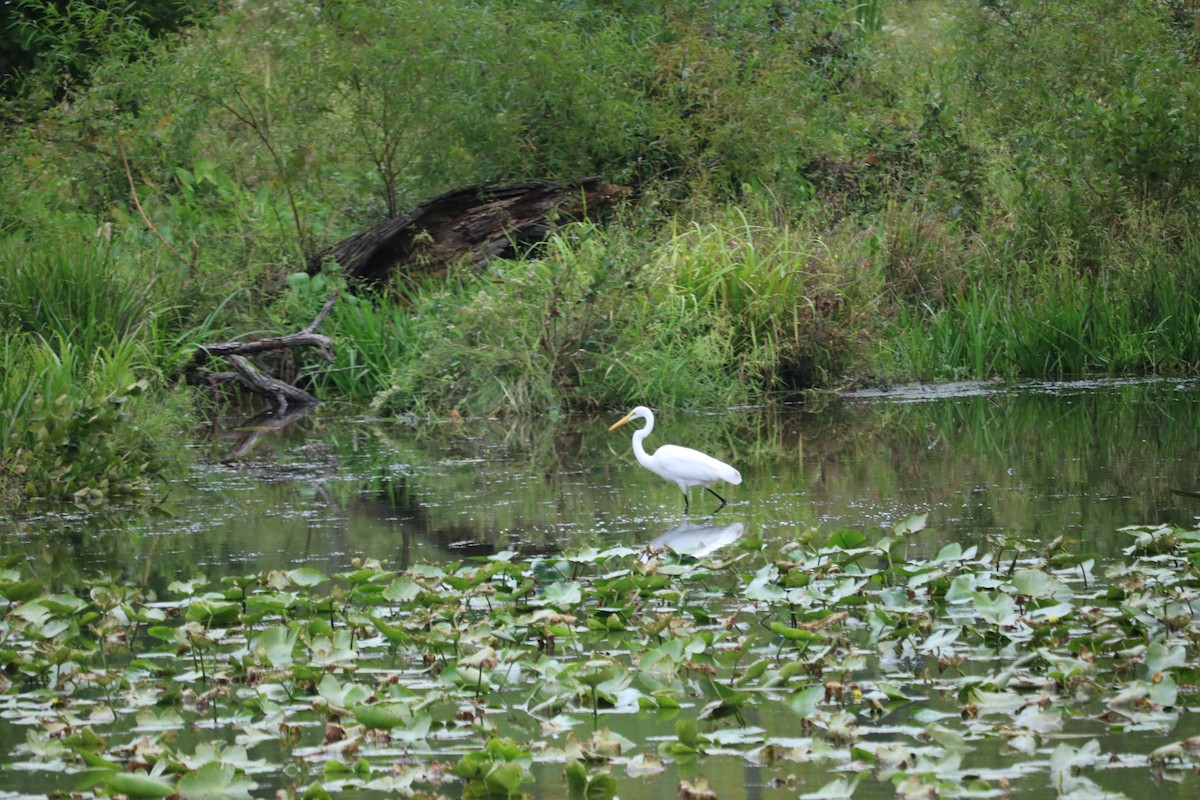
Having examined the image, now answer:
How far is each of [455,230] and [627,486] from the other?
5.95 m

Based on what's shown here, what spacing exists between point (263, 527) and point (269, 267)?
7.27 m

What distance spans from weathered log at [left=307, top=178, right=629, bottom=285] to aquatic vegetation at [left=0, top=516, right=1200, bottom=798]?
8.32 metres

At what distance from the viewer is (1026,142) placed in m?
17.0

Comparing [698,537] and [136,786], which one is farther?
[698,537]

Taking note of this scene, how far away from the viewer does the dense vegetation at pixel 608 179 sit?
41.9ft

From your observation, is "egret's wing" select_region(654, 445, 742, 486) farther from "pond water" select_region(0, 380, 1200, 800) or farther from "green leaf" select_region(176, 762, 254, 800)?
"green leaf" select_region(176, 762, 254, 800)

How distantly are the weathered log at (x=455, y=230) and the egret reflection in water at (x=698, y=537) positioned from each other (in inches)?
284

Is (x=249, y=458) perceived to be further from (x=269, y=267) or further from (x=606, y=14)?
(x=606, y=14)

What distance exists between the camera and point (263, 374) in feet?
44.8

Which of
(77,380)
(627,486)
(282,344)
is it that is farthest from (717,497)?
(282,344)

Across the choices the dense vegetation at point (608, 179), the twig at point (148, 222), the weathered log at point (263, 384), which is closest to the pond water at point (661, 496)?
the weathered log at point (263, 384)

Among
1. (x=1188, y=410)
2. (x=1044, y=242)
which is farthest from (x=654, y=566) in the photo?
(x=1044, y=242)

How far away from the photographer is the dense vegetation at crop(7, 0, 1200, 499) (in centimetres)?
1277

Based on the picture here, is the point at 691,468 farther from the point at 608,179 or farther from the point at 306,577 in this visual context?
the point at 608,179
